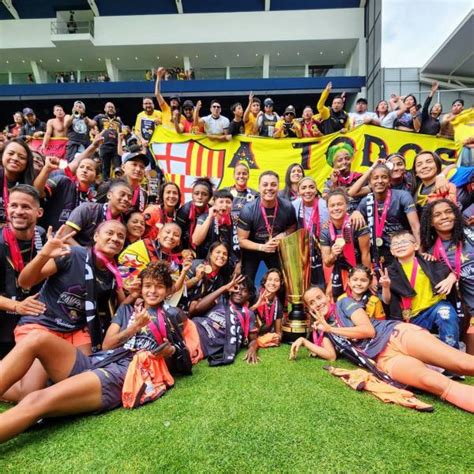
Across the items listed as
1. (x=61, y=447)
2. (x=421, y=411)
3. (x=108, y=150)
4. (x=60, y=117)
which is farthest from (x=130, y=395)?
(x=60, y=117)

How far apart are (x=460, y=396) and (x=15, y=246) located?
3455mm

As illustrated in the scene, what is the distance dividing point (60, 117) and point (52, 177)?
5.34 metres

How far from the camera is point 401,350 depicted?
2859 millimetres

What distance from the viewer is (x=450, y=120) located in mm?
6852

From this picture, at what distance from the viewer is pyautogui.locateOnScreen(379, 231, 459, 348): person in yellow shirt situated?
315 cm

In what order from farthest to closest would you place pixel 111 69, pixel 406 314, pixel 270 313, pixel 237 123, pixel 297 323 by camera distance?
pixel 111 69 → pixel 237 123 → pixel 270 313 → pixel 297 323 → pixel 406 314

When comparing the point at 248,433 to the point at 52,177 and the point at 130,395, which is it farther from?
the point at 52,177

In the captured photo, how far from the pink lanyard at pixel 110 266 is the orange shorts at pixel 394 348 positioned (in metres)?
2.27

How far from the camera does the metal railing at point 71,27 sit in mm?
20783

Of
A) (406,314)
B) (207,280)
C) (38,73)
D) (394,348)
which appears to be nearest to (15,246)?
(207,280)

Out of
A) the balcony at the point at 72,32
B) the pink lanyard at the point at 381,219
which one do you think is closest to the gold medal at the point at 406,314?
the pink lanyard at the point at 381,219

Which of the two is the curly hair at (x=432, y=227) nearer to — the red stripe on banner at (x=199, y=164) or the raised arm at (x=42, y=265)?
the raised arm at (x=42, y=265)

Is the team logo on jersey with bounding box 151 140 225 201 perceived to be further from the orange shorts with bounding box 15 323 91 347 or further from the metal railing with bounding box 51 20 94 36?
the metal railing with bounding box 51 20 94 36

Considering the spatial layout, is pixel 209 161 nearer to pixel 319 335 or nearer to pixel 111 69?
pixel 319 335
